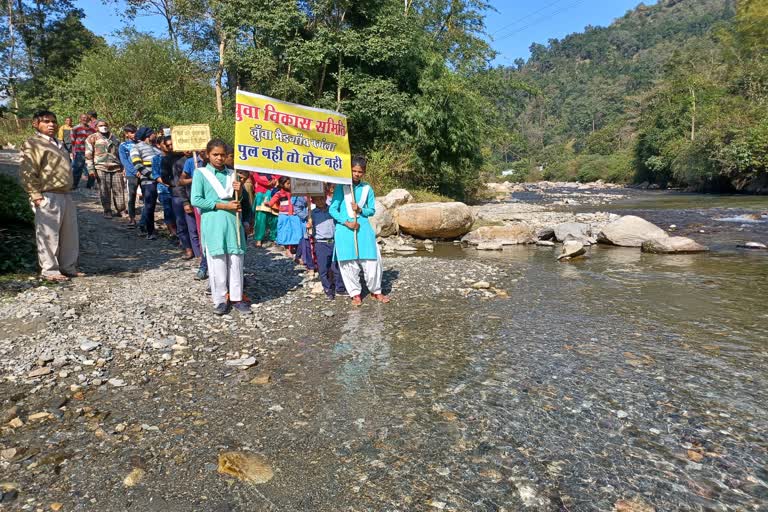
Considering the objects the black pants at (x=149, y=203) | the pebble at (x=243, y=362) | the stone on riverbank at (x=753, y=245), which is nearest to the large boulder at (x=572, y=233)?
the stone on riverbank at (x=753, y=245)

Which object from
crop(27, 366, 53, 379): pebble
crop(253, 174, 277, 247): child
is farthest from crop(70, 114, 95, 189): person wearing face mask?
crop(27, 366, 53, 379): pebble

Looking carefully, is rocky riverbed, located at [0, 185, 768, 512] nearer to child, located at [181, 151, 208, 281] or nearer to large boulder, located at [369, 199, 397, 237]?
child, located at [181, 151, 208, 281]

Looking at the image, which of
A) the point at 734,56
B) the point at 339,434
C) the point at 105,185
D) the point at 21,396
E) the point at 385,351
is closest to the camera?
the point at 339,434

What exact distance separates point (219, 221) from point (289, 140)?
1.42m

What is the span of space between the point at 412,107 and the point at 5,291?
16185mm

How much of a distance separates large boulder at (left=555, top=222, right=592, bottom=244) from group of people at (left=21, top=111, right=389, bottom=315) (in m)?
8.21

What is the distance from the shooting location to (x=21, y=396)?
12.2 feet

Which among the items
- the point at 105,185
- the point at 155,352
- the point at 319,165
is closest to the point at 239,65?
the point at 105,185

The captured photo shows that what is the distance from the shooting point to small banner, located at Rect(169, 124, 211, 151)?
680 centimetres

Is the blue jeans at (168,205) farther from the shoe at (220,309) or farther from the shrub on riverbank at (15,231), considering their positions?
the shoe at (220,309)

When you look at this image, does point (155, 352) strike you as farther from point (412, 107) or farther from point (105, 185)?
point (412, 107)

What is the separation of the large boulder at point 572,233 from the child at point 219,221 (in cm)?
1043

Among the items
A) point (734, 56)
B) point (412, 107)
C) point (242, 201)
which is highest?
point (734, 56)

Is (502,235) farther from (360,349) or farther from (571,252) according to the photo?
(360,349)
